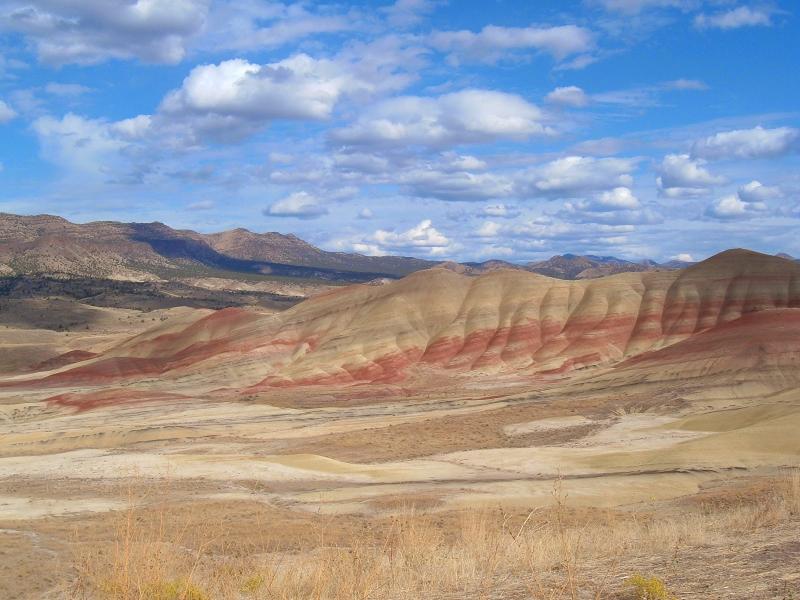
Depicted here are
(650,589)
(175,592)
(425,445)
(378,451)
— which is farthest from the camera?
(425,445)

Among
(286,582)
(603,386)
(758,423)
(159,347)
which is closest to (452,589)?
(286,582)

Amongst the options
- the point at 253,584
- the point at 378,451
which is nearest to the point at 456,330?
the point at 378,451

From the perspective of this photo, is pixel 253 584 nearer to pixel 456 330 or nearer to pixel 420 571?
pixel 420 571

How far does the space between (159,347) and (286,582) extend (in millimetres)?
98535

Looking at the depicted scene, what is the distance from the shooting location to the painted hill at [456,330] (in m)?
84.3

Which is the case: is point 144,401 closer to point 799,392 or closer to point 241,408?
point 241,408

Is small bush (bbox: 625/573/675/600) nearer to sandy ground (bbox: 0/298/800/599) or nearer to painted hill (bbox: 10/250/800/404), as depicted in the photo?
sandy ground (bbox: 0/298/800/599)

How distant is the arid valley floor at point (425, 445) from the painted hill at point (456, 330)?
12.6 inches

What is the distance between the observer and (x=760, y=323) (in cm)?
6625

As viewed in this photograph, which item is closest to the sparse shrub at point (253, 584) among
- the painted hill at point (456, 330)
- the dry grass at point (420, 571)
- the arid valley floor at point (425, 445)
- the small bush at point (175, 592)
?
the dry grass at point (420, 571)

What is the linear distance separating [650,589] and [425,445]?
117 feet

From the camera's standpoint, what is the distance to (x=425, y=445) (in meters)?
42.2

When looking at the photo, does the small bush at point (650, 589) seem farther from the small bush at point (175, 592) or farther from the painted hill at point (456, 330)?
the painted hill at point (456, 330)

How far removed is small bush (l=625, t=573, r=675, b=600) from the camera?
680 cm
